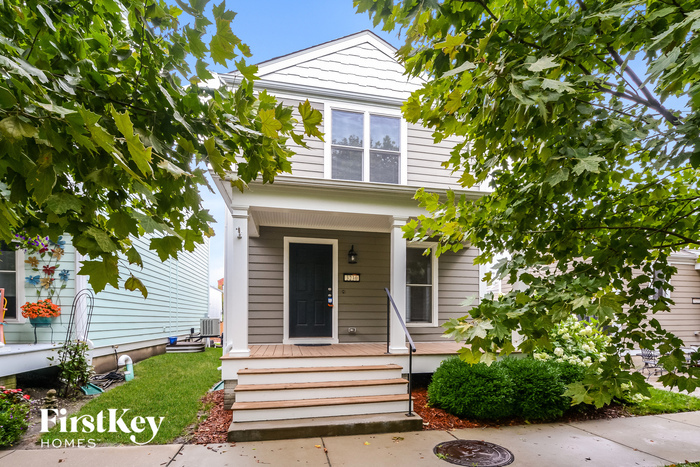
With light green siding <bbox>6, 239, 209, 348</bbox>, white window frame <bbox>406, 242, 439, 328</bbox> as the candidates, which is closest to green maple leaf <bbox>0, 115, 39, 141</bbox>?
light green siding <bbox>6, 239, 209, 348</bbox>

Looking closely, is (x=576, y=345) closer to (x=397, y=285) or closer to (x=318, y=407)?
(x=397, y=285)

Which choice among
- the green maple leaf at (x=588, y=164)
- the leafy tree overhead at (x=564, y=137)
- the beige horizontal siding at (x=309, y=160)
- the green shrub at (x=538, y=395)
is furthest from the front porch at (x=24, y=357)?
the green maple leaf at (x=588, y=164)

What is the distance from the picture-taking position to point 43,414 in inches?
180

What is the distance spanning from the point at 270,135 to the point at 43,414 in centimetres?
496

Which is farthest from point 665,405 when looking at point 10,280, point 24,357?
point 10,280

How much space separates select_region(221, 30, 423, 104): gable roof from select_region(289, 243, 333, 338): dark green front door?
282 cm

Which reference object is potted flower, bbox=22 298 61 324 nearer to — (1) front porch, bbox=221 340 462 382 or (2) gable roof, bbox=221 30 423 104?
(1) front porch, bbox=221 340 462 382

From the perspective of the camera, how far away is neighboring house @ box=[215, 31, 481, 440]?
18.4ft

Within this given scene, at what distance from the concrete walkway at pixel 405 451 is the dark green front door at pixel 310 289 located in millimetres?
2812

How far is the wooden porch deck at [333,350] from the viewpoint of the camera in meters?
5.22

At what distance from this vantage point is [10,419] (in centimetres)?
385

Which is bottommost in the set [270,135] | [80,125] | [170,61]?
[80,125]

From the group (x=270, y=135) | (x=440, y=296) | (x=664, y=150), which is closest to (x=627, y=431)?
(x=440, y=296)

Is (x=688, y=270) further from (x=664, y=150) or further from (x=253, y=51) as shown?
(x=253, y=51)
